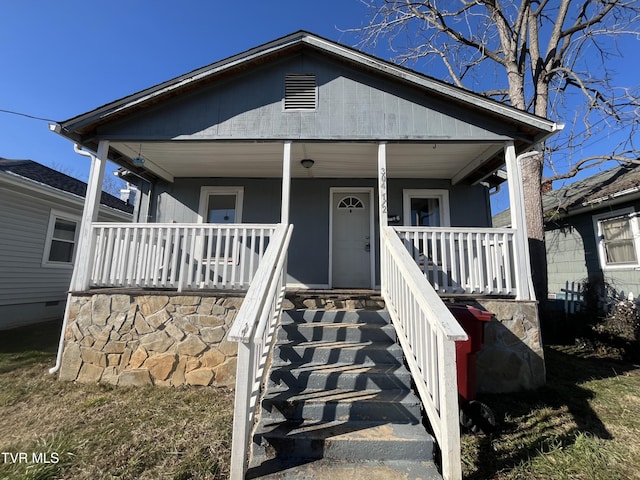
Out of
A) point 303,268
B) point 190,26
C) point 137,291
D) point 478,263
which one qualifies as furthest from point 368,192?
point 190,26

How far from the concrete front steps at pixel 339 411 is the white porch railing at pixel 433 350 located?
9.1 inches

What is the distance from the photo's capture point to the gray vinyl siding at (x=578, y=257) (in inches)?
255

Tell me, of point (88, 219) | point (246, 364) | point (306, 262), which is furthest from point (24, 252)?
point (246, 364)

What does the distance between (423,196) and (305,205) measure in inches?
99.6

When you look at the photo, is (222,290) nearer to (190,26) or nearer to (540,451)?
(540,451)

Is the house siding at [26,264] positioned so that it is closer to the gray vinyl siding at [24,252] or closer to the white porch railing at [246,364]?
the gray vinyl siding at [24,252]

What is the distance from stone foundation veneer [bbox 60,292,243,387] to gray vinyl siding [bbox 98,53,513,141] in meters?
2.53

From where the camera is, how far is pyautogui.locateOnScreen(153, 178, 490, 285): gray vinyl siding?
6.16 metres

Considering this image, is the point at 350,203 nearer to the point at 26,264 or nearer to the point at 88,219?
the point at 88,219

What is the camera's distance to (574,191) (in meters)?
8.70

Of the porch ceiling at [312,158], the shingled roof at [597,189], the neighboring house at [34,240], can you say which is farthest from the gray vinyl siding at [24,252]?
the shingled roof at [597,189]

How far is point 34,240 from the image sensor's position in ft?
23.9

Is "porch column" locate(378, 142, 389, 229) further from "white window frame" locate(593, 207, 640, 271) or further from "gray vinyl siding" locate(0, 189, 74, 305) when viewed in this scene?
"gray vinyl siding" locate(0, 189, 74, 305)

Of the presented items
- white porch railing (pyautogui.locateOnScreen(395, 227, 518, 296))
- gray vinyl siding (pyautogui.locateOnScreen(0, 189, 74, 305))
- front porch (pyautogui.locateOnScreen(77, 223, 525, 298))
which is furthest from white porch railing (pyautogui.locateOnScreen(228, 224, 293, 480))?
gray vinyl siding (pyautogui.locateOnScreen(0, 189, 74, 305))
